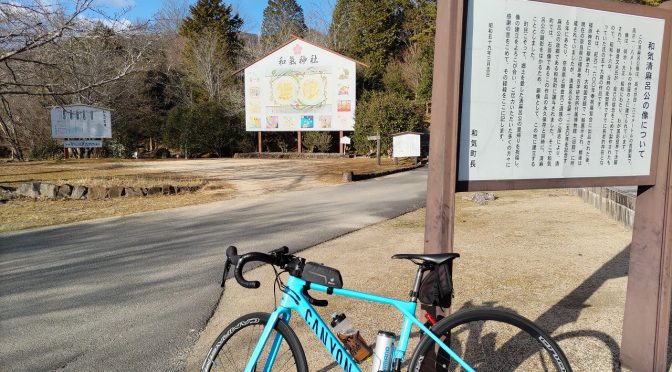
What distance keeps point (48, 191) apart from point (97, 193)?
3.63ft

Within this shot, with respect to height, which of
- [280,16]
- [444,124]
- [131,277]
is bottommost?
[131,277]

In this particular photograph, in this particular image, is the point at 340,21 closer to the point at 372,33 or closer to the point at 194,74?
the point at 372,33

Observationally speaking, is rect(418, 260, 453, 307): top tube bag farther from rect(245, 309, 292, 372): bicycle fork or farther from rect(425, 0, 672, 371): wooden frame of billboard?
rect(245, 309, 292, 372): bicycle fork

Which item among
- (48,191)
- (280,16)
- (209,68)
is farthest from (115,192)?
(280,16)

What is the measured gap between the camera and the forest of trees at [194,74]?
9336 millimetres

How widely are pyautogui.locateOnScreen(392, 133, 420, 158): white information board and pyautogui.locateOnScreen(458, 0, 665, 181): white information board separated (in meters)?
15.4

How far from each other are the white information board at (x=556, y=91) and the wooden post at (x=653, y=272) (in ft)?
0.29

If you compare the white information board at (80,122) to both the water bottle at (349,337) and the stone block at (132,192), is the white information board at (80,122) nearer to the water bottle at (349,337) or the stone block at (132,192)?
the stone block at (132,192)

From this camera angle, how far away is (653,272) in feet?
9.08

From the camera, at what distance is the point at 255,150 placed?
31.2 metres

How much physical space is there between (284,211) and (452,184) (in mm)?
7075

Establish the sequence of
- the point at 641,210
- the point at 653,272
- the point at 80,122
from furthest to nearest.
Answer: the point at 80,122 < the point at 641,210 < the point at 653,272

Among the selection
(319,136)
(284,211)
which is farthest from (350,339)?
(319,136)

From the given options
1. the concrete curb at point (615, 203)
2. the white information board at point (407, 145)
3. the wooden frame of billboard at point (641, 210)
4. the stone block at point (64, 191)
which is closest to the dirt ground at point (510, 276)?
the concrete curb at point (615, 203)
